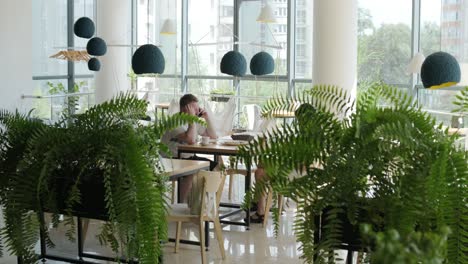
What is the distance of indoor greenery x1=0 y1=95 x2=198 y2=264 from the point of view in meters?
3.61

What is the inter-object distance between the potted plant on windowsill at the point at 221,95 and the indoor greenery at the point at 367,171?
9.43m

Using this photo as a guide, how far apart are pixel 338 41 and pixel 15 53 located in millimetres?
3570

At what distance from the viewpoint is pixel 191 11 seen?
14.8 m

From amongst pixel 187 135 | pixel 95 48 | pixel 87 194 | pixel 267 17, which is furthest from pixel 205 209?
pixel 267 17

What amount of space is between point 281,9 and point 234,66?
14.3 ft

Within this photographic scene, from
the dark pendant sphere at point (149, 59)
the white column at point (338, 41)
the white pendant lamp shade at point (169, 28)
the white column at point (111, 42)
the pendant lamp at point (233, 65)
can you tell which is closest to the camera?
the dark pendant sphere at point (149, 59)

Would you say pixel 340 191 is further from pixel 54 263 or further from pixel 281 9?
pixel 281 9

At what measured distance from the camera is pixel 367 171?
3.28m

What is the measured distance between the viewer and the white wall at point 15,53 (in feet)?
26.6

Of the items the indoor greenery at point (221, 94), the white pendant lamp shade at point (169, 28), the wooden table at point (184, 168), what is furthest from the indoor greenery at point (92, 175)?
the indoor greenery at point (221, 94)

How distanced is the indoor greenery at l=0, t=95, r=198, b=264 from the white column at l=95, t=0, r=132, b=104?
8.66 metres

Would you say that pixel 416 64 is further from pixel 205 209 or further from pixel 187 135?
pixel 205 209

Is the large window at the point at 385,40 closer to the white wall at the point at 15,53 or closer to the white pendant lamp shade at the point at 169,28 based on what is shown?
the white pendant lamp shade at the point at 169,28

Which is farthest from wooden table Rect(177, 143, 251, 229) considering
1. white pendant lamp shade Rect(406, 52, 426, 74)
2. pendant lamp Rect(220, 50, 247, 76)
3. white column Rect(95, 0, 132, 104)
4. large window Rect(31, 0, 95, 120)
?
large window Rect(31, 0, 95, 120)
